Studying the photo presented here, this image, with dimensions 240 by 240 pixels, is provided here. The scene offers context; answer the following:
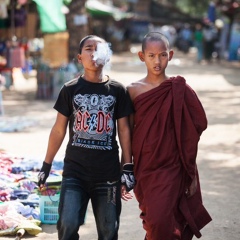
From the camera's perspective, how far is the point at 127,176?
454 centimetres

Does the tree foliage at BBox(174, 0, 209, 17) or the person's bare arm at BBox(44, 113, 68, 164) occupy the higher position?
the person's bare arm at BBox(44, 113, 68, 164)

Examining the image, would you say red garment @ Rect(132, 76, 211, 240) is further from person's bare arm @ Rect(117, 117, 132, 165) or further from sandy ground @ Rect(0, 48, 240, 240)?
sandy ground @ Rect(0, 48, 240, 240)

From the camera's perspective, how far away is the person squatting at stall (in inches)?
174

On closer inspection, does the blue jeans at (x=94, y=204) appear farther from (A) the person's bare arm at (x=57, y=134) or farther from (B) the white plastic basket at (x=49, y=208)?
(B) the white plastic basket at (x=49, y=208)

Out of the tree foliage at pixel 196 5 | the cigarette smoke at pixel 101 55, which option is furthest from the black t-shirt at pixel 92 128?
the tree foliage at pixel 196 5

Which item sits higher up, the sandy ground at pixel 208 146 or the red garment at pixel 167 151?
the red garment at pixel 167 151

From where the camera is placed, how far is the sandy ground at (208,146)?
19.7 feet

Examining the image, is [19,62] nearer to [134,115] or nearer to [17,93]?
[17,93]

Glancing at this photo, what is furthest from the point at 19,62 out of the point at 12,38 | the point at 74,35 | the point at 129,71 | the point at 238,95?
the point at 129,71

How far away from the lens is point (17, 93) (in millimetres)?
17469

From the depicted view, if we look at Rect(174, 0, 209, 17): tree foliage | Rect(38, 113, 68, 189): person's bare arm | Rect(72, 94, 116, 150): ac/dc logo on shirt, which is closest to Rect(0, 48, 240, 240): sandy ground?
Rect(38, 113, 68, 189): person's bare arm

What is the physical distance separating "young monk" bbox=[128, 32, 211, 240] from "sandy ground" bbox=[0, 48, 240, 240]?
1258mm

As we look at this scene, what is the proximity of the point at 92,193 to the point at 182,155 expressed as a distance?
2.12 ft

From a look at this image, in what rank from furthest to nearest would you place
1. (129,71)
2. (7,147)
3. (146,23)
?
(146,23) → (129,71) → (7,147)
